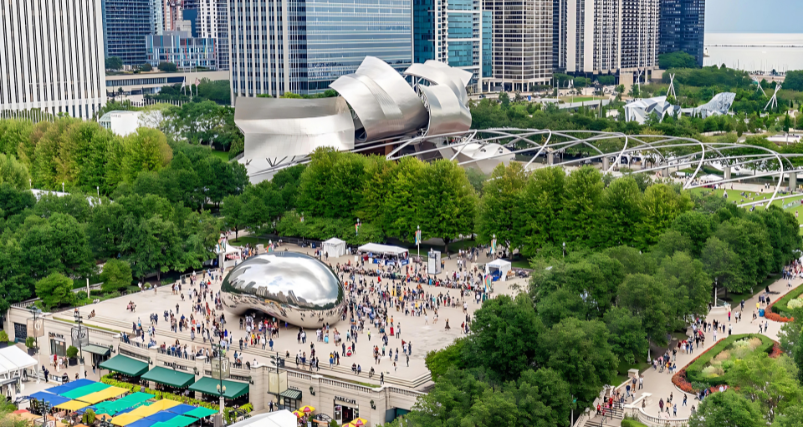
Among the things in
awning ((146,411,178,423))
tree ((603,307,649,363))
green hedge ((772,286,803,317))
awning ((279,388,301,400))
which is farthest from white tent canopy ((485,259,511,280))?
awning ((146,411,178,423))

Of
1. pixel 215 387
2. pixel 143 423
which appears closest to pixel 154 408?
pixel 143 423

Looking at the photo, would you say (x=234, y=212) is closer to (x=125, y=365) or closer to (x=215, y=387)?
(x=125, y=365)

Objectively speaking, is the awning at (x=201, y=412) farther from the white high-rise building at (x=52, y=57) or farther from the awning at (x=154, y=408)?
the white high-rise building at (x=52, y=57)

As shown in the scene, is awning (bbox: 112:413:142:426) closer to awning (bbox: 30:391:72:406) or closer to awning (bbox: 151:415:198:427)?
awning (bbox: 151:415:198:427)

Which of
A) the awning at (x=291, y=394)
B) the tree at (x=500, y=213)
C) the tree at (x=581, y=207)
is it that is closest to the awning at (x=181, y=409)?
the awning at (x=291, y=394)

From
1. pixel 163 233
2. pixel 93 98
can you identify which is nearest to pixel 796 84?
pixel 93 98

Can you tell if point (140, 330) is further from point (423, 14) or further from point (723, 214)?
point (423, 14)
